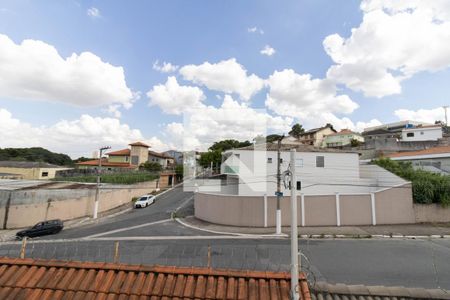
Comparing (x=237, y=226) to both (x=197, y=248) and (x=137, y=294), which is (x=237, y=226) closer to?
(x=197, y=248)

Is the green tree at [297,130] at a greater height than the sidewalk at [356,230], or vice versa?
the green tree at [297,130]

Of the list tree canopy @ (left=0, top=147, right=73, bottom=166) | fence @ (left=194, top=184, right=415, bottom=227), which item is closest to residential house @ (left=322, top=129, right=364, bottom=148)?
fence @ (left=194, top=184, right=415, bottom=227)

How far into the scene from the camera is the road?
10.3 m

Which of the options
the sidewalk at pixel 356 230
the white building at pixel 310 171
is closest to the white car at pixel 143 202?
the sidewalk at pixel 356 230

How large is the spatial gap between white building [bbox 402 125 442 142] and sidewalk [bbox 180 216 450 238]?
36.1 metres

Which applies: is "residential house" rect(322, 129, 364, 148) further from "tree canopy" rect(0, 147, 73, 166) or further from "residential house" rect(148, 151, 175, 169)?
"tree canopy" rect(0, 147, 73, 166)

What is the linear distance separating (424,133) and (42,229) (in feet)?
212

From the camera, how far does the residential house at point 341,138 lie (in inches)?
2205

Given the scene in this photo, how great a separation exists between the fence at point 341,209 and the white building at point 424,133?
35.6m

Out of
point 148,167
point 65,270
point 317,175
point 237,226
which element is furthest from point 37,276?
point 148,167

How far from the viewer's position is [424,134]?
150ft

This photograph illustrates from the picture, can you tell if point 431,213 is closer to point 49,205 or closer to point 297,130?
point 49,205

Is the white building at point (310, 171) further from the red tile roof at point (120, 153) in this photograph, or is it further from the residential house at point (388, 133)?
the red tile roof at point (120, 153)

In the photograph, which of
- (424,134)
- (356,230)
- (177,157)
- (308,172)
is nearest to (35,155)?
(177,157)
